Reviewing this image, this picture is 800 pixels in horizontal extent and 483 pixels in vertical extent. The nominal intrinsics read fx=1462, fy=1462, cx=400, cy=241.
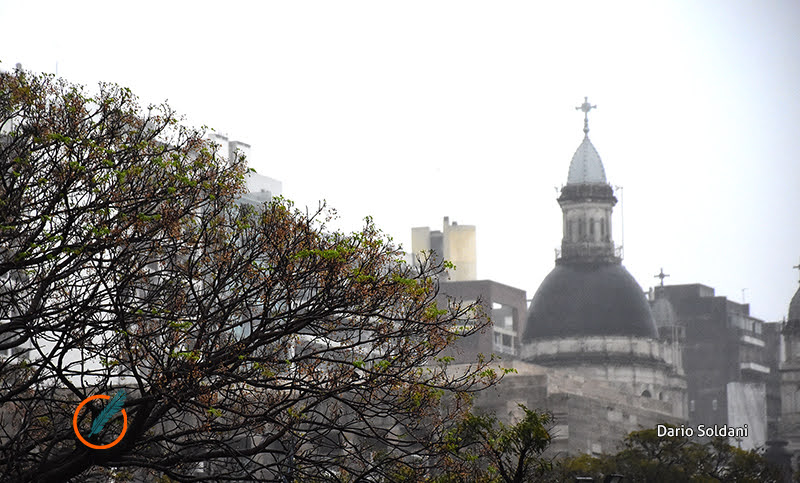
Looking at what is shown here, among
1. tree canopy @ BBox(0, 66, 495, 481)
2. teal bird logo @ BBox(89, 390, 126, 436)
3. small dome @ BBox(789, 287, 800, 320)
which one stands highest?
small dome @ BBox(789, 287, 800, 320)

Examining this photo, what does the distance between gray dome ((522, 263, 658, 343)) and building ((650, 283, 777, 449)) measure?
8.46 metres

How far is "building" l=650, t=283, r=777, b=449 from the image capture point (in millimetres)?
115438

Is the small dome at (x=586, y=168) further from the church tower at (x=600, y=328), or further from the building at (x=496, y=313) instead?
the building at (x=496, y=313)

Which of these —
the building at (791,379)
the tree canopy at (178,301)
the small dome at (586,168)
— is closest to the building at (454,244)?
the small dome at (586,168)

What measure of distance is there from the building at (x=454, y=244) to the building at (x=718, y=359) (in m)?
15.6

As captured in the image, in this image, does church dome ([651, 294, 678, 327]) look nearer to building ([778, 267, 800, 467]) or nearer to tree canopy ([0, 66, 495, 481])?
building ([778, 267, 800, 467])

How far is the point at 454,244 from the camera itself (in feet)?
405

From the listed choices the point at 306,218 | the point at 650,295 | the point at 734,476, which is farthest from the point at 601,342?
the point at 306,218

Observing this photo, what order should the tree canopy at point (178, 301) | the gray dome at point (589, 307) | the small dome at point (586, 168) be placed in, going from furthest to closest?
the small dome at point (586, 168) < the gray dome at point (589, 307) < the tree canopy at point (178, 301)

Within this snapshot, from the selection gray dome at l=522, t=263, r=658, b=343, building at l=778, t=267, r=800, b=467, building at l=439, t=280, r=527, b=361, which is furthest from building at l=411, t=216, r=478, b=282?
building at l=778, t=267, r=800, b=467

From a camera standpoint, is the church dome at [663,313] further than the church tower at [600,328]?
Yes

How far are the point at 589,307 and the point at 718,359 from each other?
25390 mm

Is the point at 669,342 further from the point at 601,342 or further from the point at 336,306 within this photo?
the point at 336,306

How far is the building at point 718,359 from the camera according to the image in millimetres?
115438
